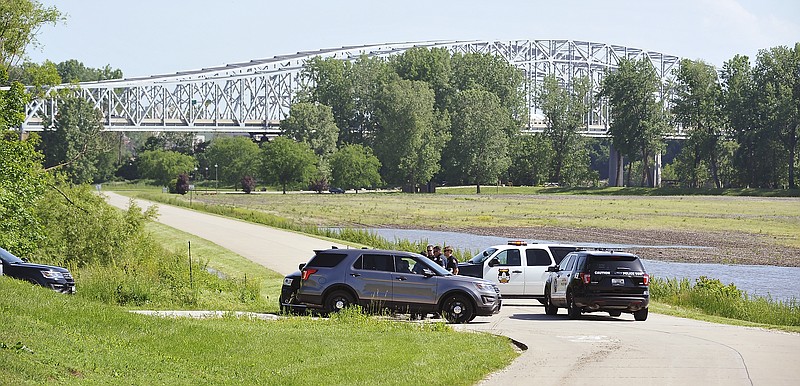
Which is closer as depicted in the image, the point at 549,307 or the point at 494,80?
the point at 549,307

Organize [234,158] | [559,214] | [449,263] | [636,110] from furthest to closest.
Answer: [234,158] < [636,110] < [559,214] < [449,263]

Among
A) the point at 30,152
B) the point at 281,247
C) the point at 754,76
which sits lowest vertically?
the point at 281,247

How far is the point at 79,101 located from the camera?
588 ft

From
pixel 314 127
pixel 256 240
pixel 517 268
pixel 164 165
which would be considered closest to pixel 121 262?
pixel 517 268

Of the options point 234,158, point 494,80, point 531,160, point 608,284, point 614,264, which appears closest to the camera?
point 608,284

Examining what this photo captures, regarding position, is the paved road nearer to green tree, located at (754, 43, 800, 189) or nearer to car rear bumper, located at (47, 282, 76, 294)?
car rear bumper, located at (47, 282, 76, 294)

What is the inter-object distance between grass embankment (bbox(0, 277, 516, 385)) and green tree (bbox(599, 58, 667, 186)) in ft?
462

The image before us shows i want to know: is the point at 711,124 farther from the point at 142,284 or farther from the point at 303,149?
the point at 142,284

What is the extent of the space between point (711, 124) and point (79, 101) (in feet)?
325

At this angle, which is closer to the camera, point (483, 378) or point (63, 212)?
point (483, 378)

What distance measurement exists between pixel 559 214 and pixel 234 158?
85.8 m

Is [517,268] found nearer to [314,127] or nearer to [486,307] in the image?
[486,307]

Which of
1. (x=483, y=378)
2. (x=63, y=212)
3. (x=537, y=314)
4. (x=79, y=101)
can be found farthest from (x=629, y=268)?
(x=79, y=101)

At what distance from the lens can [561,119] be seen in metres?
173
